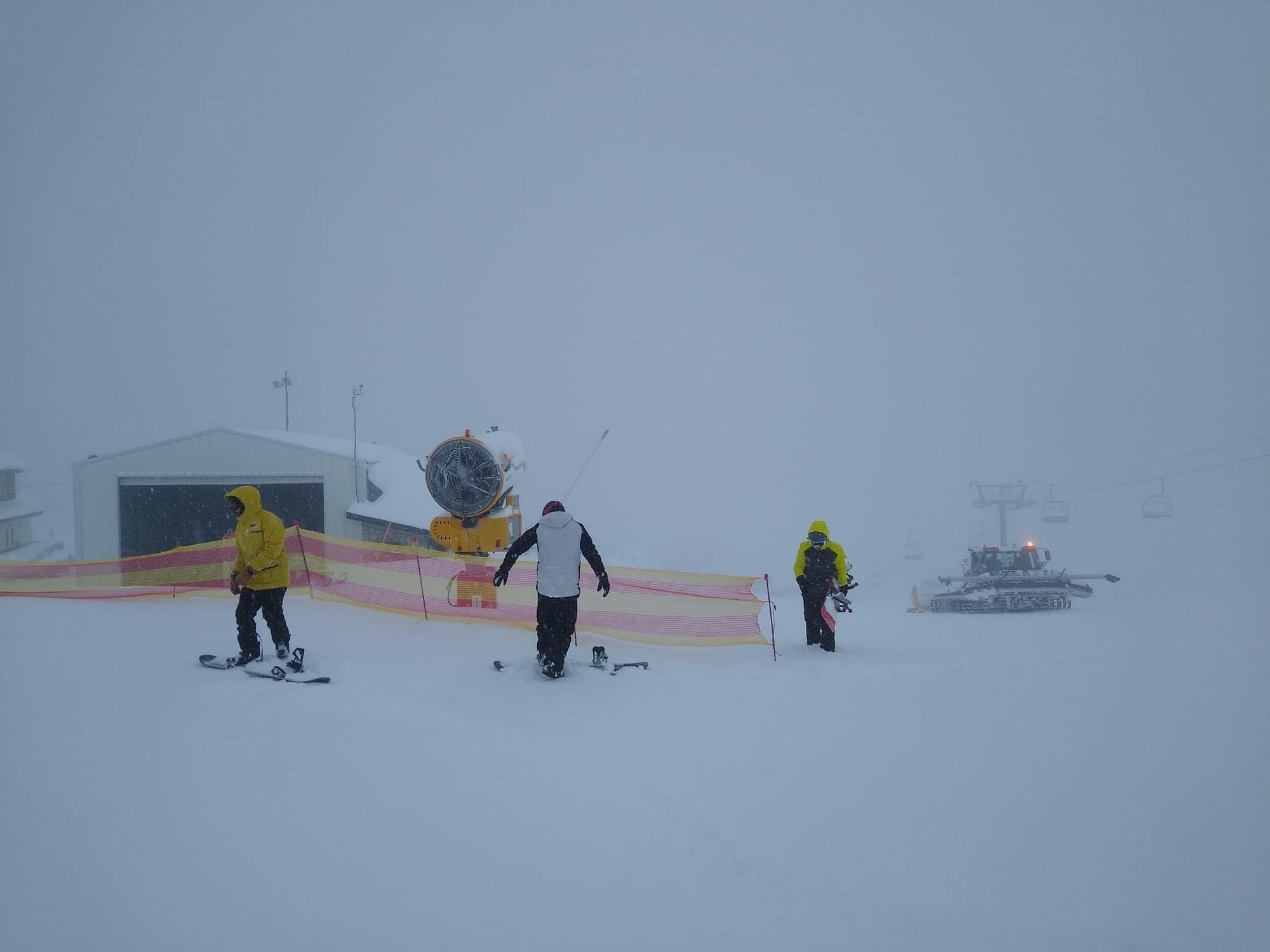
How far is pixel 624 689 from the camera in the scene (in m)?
5.54

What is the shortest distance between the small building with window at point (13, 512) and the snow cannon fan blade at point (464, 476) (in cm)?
2505

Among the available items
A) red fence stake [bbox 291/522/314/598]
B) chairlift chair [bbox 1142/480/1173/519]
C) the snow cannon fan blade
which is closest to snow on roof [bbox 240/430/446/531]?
red fence stake [bbox 291/522/314/598]

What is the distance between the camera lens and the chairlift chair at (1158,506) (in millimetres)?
27156

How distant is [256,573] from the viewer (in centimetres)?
563

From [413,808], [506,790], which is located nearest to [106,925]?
[413,808]

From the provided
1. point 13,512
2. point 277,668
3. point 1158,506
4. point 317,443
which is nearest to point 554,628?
point 277,668

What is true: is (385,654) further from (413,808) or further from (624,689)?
(413,808)

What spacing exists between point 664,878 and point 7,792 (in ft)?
10.3

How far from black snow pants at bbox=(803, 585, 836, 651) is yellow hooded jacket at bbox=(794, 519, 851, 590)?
0.37ft

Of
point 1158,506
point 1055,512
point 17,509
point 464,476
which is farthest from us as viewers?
point 1055,512

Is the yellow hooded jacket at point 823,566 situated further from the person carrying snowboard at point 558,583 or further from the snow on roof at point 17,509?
the snow on roof at point 17,509

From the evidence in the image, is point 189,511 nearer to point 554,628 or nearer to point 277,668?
point 277,668

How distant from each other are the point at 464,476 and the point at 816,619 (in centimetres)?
512

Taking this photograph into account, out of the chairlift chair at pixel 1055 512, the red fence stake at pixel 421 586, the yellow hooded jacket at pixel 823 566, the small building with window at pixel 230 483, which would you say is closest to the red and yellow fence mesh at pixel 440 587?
the red fence stake at pixel 421 586
